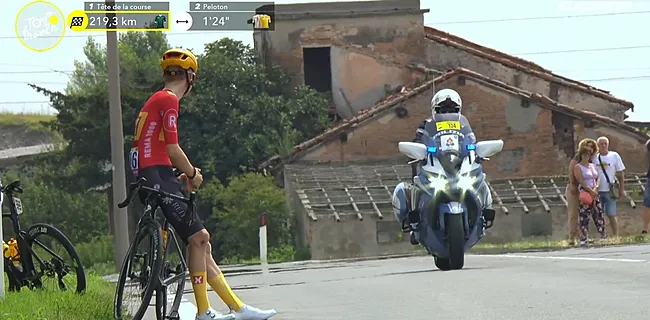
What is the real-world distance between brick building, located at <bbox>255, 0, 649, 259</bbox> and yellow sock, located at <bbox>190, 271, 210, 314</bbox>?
88.4ft

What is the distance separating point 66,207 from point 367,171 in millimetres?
15124

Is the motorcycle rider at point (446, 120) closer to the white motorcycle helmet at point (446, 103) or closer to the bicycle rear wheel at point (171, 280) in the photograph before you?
the white motorcycle helmet at point (446, 103)

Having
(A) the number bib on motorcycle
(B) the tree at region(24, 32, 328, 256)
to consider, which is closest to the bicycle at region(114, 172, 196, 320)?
(A) the number bib on motorcycle

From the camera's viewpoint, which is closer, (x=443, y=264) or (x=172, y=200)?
(x=172, y=200)

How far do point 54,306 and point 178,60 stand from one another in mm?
1901

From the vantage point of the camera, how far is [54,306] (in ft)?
30.5

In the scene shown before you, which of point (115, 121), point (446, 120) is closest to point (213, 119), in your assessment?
point (115, 121)

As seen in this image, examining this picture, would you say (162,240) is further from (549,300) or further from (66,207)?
(66,207)

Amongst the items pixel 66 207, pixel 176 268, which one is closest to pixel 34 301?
pixel 176 268

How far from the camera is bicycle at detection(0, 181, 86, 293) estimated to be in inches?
429

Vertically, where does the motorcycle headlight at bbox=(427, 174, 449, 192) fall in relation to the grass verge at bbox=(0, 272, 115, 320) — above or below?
above

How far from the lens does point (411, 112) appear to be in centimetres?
4259

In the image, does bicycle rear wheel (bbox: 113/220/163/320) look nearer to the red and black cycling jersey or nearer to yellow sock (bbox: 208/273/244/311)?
the red and black cycling jersey

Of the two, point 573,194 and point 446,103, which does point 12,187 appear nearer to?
point 446,103
